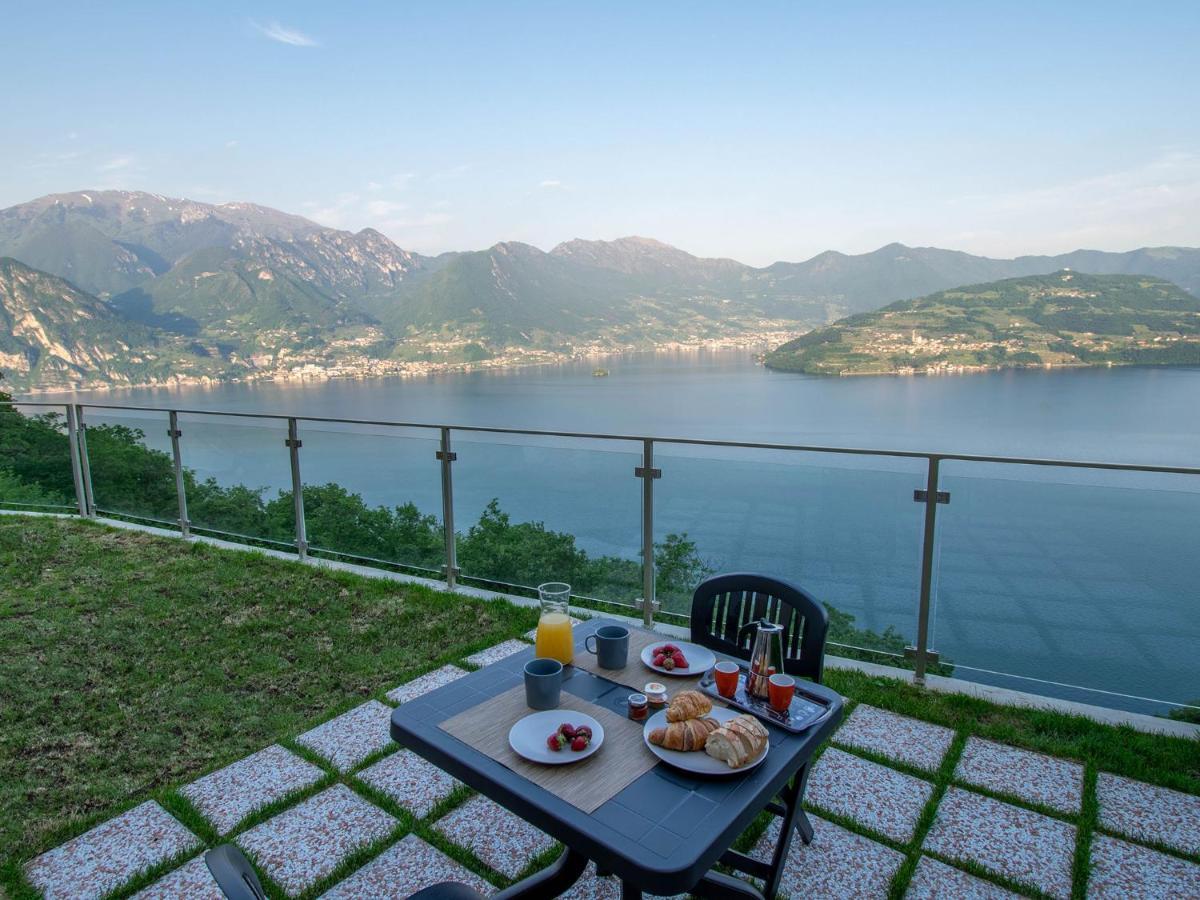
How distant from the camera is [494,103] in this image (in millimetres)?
19406

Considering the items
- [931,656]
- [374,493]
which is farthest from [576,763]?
[374,493]

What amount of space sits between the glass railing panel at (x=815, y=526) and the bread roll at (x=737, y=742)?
1.93 meters

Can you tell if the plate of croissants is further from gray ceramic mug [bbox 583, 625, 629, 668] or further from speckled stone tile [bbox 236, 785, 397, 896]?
speckled stone tile [bbox 236, 785, 397, 896]

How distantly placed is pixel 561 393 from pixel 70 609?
34.9 meters

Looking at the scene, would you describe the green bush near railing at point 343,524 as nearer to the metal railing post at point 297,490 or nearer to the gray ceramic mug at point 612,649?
the metal railing post at point 297,490

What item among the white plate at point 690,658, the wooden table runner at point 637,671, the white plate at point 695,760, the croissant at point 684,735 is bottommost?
the wooden table runner at point 637,671

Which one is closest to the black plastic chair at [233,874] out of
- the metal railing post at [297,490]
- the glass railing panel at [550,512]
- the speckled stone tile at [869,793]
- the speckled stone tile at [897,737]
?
the speckled stone tile at [869,793]

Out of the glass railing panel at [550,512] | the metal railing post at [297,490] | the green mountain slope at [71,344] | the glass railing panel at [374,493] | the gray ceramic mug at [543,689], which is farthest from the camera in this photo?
the green mountain slope at [71,344]

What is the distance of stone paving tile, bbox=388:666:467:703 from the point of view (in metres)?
3.10

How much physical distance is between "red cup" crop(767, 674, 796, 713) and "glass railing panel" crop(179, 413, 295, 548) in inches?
192

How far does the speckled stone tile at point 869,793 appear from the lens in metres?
2.19

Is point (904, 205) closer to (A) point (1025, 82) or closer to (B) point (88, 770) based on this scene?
(A) point (1025, 82)

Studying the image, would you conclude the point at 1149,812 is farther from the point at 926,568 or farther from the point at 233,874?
the point at 233,874

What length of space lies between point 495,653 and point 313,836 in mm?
1472
